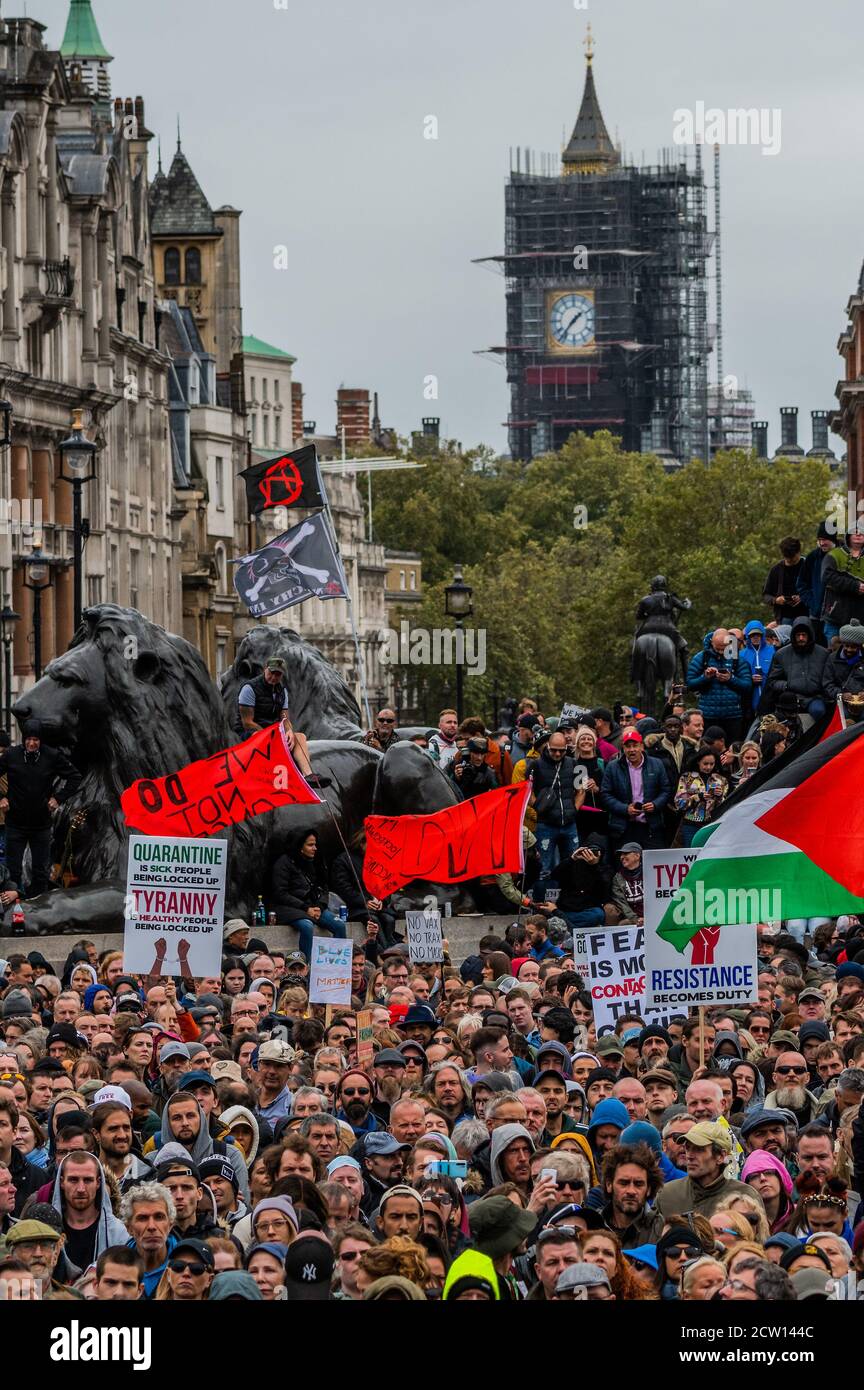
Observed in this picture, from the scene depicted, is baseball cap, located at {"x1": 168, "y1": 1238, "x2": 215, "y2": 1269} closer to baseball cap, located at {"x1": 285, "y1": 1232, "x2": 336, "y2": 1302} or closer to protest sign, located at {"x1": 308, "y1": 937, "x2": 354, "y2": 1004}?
baseball cap, located at {"x1": 285, "y1": 1232, "x2": 336, "y2": 1302}

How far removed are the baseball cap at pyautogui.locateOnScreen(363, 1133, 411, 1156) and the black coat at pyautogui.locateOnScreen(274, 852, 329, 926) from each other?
1180cm

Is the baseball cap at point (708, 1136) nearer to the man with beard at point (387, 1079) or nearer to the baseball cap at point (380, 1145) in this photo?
the baseball cap at point (380, 1145)

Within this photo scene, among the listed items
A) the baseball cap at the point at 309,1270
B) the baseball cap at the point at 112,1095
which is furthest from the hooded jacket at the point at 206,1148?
the baseball cap at the point at 309,1270

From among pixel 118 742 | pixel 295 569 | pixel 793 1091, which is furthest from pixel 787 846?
pixel 295 569

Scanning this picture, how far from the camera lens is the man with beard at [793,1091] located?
48.7 feet

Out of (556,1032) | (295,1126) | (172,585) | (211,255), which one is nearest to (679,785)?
(556,1032)

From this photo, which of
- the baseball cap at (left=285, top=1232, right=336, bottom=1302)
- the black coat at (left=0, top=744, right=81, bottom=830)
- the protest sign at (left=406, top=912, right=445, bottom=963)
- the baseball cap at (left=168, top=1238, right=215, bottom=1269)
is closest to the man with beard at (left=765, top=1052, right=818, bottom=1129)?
the baseball cap at (left=285, top=1232, right=336, bottom=1302)

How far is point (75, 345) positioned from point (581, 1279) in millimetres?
60488

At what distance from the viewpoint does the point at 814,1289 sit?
10469 mm

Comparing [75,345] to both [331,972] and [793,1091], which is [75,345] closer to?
[331,972]

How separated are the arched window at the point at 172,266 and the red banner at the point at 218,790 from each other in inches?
3236

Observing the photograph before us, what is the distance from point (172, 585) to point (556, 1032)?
65018mm

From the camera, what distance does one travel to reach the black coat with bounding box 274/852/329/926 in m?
25.3

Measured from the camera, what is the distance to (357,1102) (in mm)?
14883
